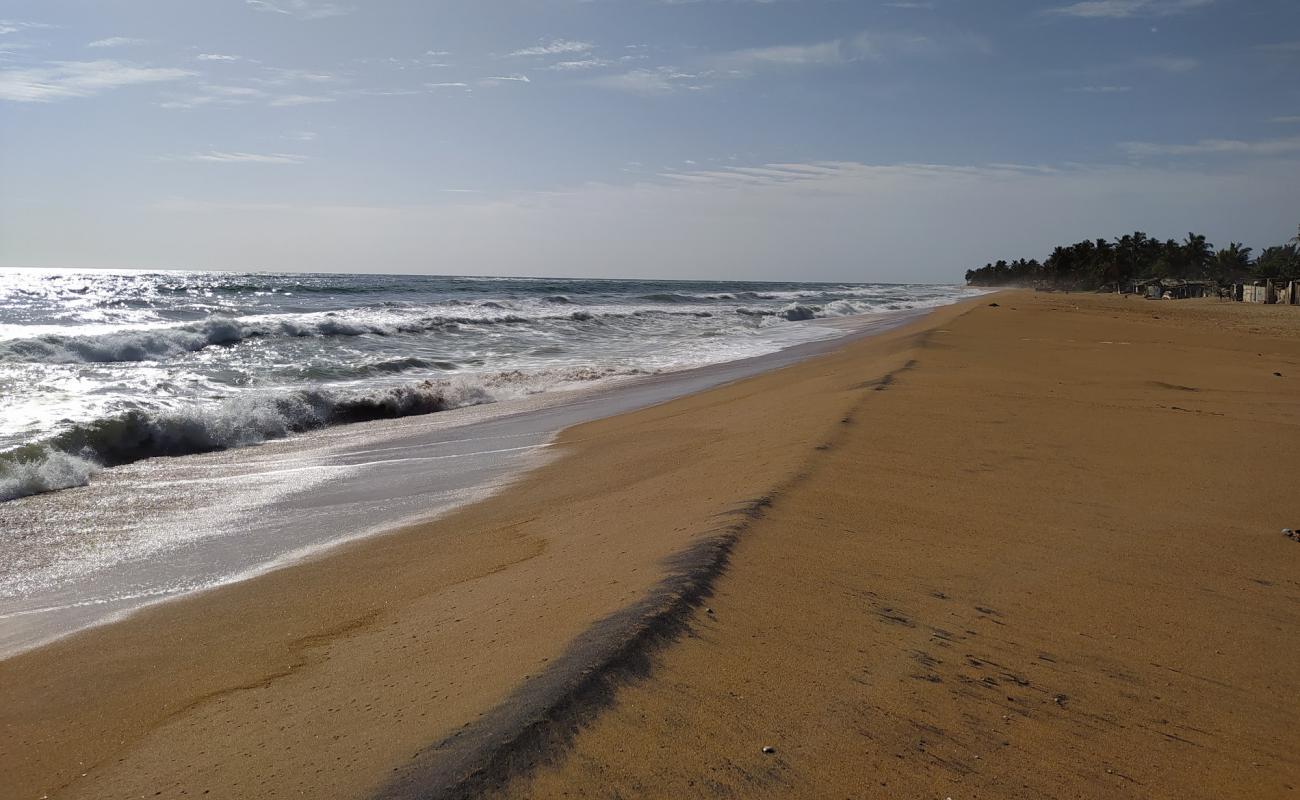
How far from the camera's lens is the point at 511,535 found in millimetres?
5125

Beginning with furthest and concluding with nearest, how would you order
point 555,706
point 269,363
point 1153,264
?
point 1153,264 < point 269,363 < point 555,706

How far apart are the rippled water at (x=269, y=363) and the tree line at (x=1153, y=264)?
43.8 metres

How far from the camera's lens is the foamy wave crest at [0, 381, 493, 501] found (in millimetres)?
8320

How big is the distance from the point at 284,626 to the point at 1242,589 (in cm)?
434

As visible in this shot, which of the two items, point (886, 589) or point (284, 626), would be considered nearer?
point (886, 589)

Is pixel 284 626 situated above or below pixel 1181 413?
below

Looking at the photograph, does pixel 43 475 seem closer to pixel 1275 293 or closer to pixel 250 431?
pixel 250 431

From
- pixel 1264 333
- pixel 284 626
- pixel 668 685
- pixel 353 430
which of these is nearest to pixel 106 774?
pixel 284 626

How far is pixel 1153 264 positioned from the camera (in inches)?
3484

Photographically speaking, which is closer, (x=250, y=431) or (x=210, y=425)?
(x=210, y=425)

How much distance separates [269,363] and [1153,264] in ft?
307

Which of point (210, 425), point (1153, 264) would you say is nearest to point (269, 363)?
point (210, 425)

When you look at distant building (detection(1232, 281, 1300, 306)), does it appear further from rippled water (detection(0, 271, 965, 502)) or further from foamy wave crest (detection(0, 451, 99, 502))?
foamy wave crest (detection(0, 451, 99, 502))

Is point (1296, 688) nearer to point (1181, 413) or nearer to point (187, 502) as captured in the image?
point (1181, 413)
